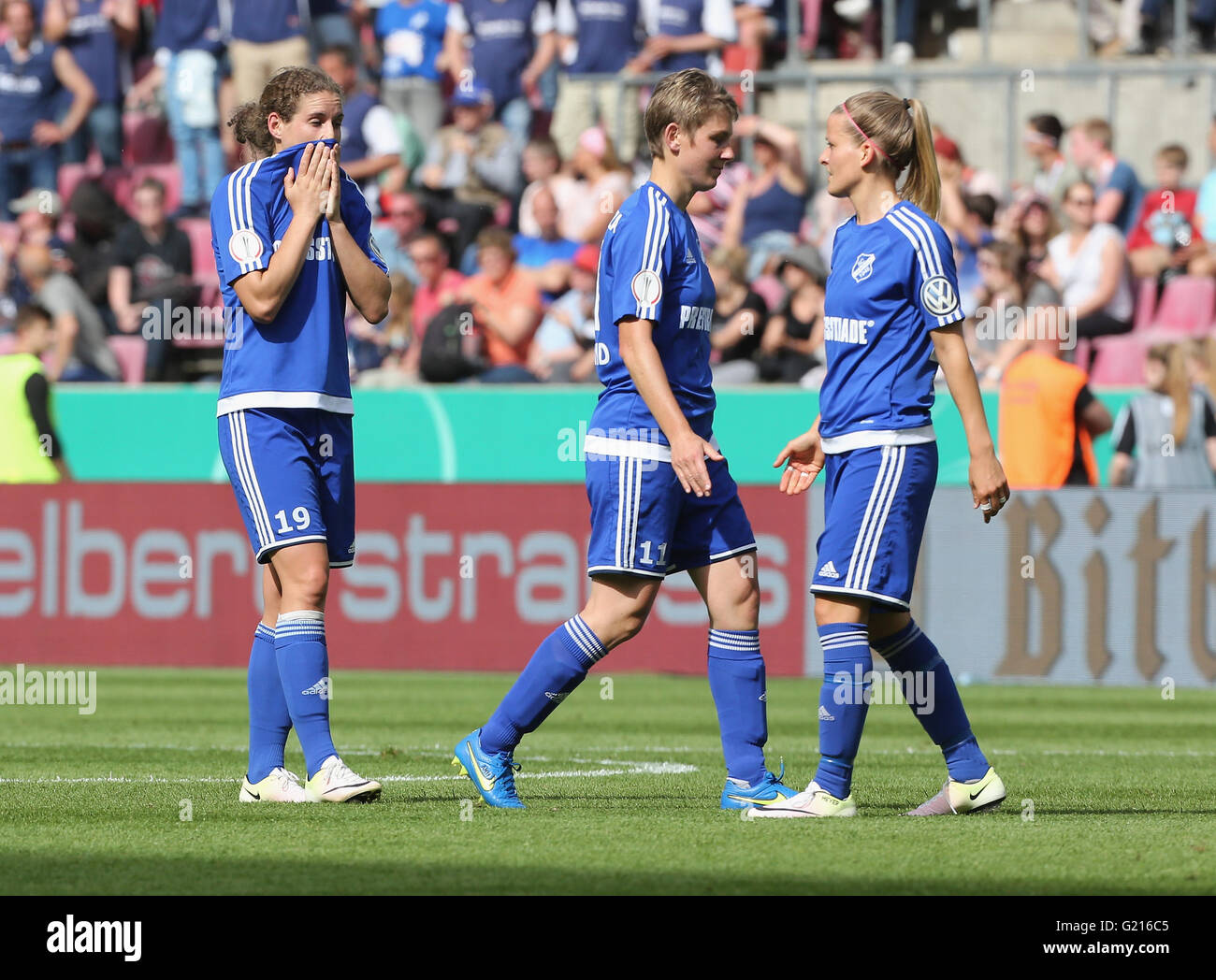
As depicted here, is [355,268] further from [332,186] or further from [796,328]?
[796,328]

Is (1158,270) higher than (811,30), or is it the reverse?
(811,30)

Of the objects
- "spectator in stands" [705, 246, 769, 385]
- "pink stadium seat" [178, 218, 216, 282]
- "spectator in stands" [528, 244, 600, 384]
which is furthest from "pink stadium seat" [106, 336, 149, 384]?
"spectator in stands" [705, 246, 769, 385]

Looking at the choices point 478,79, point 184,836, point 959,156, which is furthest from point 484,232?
point 184,836

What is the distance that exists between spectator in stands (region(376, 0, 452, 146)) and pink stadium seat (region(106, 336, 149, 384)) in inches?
157

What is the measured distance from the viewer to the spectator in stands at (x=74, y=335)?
17.0 metres

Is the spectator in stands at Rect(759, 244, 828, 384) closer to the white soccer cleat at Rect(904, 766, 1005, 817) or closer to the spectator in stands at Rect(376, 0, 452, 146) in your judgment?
the spectator in stands at Rect(376, 0, 452, 146)

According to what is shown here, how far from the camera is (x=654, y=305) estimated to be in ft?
21.4

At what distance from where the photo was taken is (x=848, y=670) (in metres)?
6.29

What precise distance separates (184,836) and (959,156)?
13442mm

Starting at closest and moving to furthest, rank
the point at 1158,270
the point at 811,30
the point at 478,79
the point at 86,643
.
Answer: the point at 86,643
the point at 1158,270
the point at 478,79
the point at 811,30

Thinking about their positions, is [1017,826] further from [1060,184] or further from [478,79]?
[478,79]

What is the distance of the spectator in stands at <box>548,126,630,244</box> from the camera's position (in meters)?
17.8

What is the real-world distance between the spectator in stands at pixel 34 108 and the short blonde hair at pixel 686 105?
14761mm

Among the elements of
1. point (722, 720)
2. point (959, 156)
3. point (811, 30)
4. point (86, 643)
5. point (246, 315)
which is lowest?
point (86, 643)
